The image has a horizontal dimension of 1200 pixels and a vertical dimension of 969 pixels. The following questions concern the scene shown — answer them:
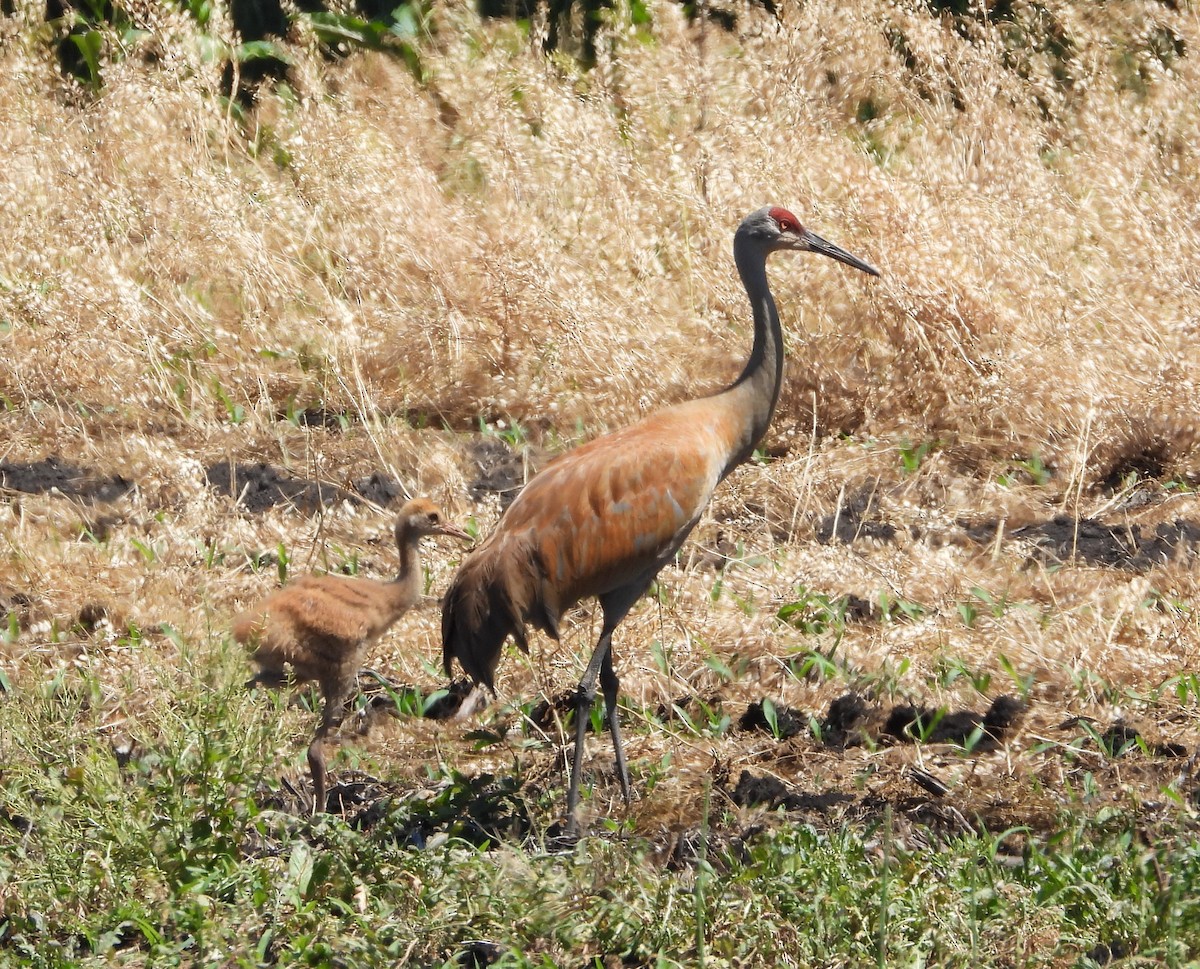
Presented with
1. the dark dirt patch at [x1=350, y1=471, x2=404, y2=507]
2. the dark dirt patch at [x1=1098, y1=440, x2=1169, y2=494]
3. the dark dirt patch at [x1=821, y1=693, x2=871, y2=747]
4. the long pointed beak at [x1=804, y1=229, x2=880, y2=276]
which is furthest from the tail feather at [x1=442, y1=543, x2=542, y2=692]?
the dark dirt patch at [x1=1098, y1=440, x2=1169, y2=494]

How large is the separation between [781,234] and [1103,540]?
1862 millimetres

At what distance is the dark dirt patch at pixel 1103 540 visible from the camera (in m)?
5.89

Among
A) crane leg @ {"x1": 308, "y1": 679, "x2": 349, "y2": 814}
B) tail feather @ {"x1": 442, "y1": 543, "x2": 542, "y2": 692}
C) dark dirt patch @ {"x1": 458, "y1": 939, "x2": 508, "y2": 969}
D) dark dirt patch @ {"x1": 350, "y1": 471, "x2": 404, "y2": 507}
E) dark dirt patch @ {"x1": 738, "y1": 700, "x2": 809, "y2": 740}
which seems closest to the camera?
dark dirt patch @ {"x1": 458, "y1": 939, "x2": 508, "y2": 969}

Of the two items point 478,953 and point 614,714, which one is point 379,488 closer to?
point 614,714

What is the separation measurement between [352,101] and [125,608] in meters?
4.57

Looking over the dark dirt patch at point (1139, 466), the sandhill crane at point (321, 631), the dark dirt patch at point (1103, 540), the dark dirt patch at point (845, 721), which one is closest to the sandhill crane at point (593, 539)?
the sandhill crane at point (321, 631)

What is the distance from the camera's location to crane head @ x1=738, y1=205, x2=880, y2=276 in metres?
5.43

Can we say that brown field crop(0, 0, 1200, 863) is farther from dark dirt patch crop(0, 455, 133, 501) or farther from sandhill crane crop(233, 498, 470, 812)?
sandhill crane crop(233, 498, 470, 812)

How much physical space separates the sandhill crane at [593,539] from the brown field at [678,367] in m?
0.45

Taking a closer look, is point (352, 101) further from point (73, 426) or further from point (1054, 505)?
point (1054, 505)

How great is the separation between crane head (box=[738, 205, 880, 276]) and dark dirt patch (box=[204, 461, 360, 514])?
6.87 ft

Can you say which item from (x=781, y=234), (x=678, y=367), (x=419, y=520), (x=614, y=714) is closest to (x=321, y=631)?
(x=419, y=520)

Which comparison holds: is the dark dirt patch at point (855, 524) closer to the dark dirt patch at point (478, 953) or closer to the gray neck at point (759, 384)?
the gray neck at point (759, 384)

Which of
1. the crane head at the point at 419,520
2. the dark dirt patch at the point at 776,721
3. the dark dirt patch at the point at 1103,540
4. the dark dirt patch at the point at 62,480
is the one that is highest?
the crane head at the point at 419,520
